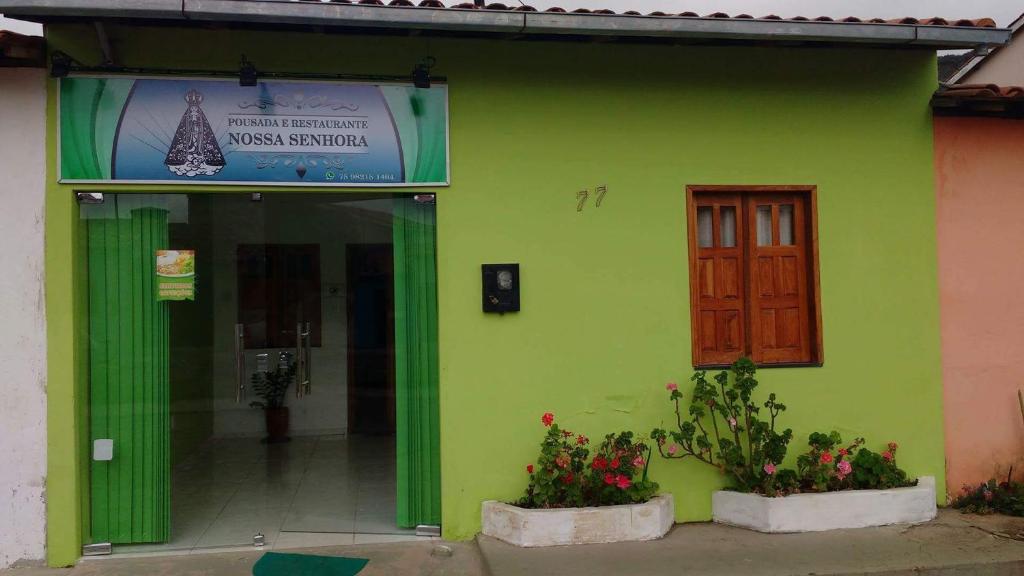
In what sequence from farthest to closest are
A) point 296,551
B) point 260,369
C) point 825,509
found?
point 260,369 → point 825,509 → point 296,551

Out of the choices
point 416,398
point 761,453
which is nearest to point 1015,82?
point 761,453

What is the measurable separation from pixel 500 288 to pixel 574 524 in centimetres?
174

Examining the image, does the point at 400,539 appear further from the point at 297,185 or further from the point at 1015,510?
the point at 1015,510

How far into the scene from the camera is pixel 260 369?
29.1 ft

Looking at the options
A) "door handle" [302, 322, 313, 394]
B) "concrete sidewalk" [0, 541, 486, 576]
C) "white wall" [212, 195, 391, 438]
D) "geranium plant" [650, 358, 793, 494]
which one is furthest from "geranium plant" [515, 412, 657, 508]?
"door handle" [302, 322, 313, 394]

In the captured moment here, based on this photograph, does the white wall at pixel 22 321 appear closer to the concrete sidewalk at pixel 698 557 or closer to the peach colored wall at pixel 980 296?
the concrete sidewalk at pixel 698 557

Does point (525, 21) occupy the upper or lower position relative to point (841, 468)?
upper

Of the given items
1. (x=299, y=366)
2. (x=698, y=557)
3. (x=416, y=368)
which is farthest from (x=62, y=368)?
(x=698, y=557)

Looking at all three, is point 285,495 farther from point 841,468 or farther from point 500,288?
point 841,468

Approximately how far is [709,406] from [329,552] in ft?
9.63

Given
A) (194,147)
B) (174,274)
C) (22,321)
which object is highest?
(194,147)

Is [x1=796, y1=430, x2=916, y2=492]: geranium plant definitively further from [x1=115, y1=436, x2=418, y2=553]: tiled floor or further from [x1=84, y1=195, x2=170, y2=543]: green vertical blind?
[x1=84, y1=195, x2=170, y2=543]: green vertical blind

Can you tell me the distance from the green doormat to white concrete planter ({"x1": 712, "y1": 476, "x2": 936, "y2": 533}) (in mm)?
2709

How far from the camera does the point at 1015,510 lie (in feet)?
18.7
